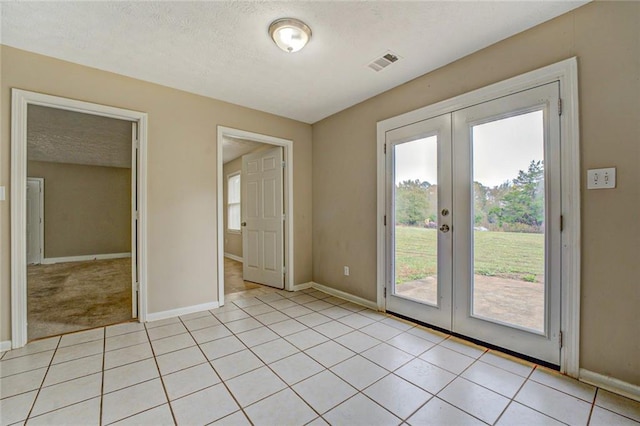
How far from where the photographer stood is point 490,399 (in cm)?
165

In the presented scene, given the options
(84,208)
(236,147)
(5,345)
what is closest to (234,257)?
(236,147)

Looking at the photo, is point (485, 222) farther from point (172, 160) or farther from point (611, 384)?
point (172, 160)

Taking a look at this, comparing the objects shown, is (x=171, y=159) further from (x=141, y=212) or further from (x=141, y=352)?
(x=141, y=352)

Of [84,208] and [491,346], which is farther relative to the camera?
[84,208]

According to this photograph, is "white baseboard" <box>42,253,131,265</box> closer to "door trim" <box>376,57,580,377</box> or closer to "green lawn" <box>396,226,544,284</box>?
"green lawn" <box>396,226,544,284</box>

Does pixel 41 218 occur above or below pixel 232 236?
above

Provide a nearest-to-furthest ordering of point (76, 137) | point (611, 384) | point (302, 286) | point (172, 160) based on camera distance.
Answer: point (611, 384), point (172, 160), point (302, 286), point (76, 137)

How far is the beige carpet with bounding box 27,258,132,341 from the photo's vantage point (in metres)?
2.80

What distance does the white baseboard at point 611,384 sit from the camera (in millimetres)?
1647

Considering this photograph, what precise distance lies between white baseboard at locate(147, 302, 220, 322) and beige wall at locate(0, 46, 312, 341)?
5 centimetres

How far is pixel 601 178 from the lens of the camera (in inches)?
69.7

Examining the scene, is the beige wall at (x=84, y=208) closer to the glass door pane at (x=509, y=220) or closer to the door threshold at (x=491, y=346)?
the door threshold at (x=491, y=346)

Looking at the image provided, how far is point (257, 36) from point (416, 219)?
222 cm

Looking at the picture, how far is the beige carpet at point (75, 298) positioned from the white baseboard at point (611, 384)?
159 inches
